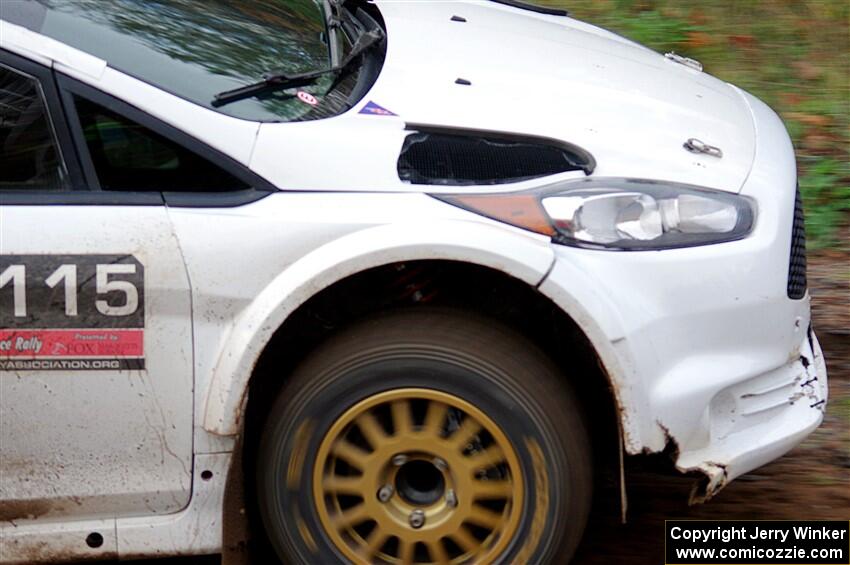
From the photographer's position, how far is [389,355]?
3.01m

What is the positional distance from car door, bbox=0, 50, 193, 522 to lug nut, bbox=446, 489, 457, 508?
2.10ft

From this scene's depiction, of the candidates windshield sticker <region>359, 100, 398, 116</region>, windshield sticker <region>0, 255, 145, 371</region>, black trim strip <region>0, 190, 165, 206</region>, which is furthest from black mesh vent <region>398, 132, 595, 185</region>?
windshield sticker <region>0, 255, 145, 371</region>

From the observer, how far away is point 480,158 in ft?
10.3

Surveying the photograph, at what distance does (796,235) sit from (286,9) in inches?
70.4

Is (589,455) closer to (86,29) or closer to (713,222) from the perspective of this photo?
(713,222)

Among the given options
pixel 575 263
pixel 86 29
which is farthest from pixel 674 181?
pixel 86 29

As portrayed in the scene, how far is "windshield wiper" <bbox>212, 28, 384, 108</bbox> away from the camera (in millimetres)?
3168

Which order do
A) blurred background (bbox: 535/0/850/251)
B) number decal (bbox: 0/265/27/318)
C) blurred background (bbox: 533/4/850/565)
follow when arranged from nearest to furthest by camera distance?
number decal (bbox: 0/265/27/318) < blurred background (bbox: 533/4/850/565) < blurred background (bbox: 535/0/850/251)

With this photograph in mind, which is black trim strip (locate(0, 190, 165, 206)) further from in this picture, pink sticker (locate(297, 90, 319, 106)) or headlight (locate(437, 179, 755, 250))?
headlight (locate(437, 179, 755, 250))

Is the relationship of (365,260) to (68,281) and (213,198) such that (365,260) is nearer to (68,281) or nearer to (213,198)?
(213,198)

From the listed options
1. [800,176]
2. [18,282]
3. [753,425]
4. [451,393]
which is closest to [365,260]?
[451,393]

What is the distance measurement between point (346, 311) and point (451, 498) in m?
0.53

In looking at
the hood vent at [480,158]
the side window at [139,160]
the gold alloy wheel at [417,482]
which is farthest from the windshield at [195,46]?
the gold alloy wheel at [417,482]

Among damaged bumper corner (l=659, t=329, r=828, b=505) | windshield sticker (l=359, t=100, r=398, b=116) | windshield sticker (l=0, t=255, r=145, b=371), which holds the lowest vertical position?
damaged bumper corner (l=659, t=329, r=828, b=505)
